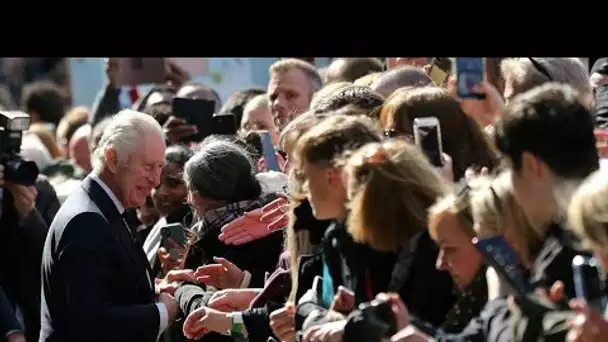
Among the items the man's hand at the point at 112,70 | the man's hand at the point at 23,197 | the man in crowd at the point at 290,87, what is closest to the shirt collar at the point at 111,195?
the man's hand at the point at 23,197

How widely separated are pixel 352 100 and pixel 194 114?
9.53 feet

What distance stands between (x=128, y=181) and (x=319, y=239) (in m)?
1.19

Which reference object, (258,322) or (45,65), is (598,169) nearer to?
(258,322)

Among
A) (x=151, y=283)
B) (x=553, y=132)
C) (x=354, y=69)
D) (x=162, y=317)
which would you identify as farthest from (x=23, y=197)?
(x=553, y=132)

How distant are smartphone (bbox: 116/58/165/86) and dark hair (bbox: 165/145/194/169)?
11.7 ft

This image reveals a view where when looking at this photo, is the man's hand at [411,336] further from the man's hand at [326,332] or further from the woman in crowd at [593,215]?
the woman in crowd at [593,215]

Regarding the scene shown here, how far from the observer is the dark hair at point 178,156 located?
8133 mm

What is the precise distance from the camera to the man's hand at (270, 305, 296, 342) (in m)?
5.70

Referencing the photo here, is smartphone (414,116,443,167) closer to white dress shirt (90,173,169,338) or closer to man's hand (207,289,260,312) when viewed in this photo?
man's hand (207,289,260,312)
